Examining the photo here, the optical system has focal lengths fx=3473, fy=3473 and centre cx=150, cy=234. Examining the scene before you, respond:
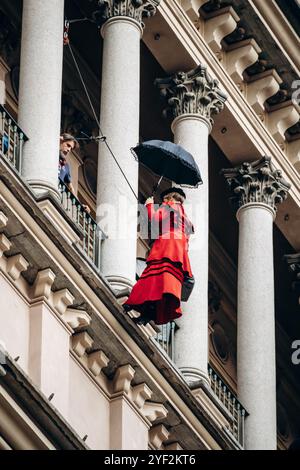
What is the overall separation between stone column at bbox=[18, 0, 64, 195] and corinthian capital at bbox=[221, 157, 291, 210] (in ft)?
20.3

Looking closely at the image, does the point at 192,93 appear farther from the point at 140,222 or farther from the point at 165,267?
the point at 165,267

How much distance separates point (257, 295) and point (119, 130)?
4.91 meters

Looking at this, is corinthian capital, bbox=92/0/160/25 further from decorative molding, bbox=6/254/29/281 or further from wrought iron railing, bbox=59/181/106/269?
decorative molding, bbox=6/254/29/281

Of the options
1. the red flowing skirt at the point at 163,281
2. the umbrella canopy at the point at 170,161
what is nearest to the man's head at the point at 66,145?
the umbrella canopy at the point at 170,161

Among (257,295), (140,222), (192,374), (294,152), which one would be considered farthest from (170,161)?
(294,152)

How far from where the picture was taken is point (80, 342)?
1844 inches

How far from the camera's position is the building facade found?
1806 inches

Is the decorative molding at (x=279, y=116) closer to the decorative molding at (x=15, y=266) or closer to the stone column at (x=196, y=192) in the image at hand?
the stone column at (x=196, y=192)

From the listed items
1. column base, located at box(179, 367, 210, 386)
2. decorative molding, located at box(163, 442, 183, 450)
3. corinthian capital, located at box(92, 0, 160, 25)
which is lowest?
decorative molding, located at box(163, 442, 183, 450)

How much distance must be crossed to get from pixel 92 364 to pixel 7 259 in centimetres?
220

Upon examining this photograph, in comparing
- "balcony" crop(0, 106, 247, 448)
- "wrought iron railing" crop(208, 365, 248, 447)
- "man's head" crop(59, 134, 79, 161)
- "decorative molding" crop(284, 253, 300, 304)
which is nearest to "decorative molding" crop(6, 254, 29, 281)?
"balcony" crop(0, 106, 247, 448)

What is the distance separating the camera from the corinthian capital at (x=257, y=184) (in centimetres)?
5403
